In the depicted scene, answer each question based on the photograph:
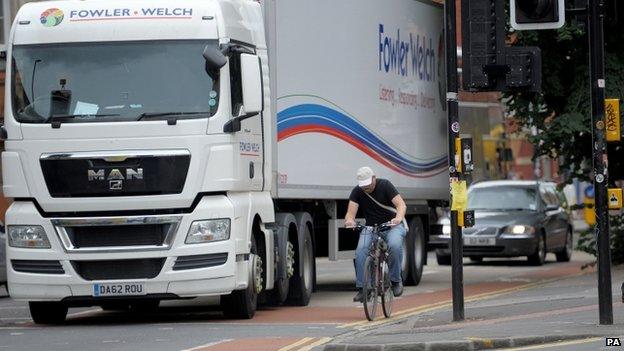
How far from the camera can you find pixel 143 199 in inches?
682

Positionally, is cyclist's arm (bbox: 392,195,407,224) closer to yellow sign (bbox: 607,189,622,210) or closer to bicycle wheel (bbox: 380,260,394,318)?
bicycle wheel (bbox: 380,260,394,318)

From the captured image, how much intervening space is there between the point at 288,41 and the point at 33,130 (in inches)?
164

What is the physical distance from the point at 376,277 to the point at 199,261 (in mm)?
1996

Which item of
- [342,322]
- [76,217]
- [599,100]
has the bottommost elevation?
[342,322]

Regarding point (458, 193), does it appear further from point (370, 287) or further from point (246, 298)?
point (246, 298)

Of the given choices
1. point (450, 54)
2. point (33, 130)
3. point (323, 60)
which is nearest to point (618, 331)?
point (450, 54)

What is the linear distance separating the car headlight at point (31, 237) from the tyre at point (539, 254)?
53.0ft

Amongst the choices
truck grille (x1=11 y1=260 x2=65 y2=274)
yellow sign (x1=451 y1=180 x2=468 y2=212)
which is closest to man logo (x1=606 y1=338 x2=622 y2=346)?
yellow sign (x1=451 y1=180 x2=468 y2=212)

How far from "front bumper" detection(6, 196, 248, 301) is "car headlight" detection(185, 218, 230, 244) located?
0.18 ft

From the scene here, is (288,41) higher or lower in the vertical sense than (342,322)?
higher

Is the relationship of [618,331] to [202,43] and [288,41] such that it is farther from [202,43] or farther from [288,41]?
[288,41]

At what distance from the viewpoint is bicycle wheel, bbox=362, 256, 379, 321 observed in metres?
17.6

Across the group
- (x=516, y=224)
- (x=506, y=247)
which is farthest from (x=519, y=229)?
(x=506, y=247)

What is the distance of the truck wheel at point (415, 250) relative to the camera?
2530cm
